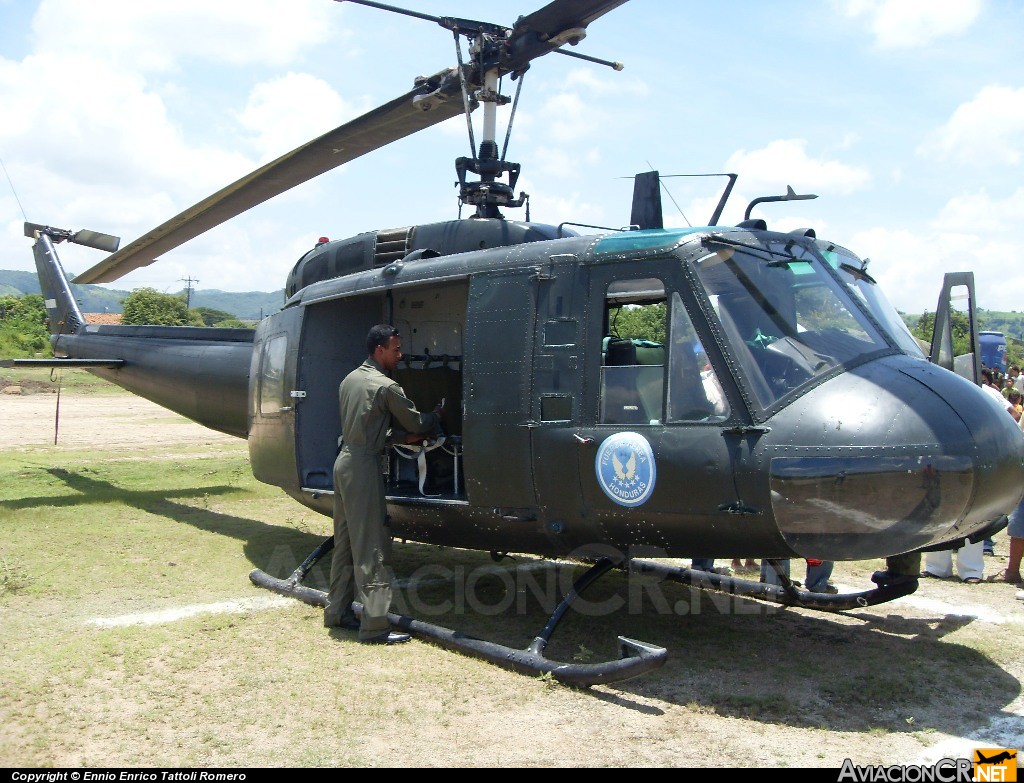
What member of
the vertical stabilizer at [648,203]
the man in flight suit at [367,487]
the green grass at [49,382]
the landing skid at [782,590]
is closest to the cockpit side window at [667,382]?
the vertical stabilizer at [648,203]

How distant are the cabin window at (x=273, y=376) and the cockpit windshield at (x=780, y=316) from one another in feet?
12.2

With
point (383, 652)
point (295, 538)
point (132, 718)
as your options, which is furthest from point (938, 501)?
point (295, 538)

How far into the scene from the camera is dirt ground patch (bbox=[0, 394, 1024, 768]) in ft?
12.5

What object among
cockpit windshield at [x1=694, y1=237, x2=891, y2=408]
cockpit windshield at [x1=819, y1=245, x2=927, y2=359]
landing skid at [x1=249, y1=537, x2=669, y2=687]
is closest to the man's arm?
landing skid at [x1=249, y1=537, x2=669, y2=687]

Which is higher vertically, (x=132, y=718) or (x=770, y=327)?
(x=770, y=327)

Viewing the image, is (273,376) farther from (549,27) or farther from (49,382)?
(49,382)

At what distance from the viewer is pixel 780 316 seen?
4.66 metres

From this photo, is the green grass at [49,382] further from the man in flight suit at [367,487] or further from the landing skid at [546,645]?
the landing skid at [546,645]

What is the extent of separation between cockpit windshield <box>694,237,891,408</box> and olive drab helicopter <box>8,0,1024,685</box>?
1cm

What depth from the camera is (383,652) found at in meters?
5.32

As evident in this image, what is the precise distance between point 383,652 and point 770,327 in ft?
9.52

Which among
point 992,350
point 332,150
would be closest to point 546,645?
point 332,150

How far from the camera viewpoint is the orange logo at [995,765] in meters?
3.54

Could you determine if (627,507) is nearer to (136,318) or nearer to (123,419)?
(123,419)
